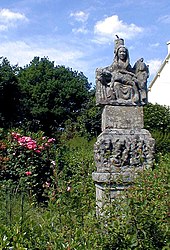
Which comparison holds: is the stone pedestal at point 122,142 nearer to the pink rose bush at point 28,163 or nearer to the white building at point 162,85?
the pink rose bush at point 28,163

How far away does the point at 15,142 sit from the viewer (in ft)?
29.2

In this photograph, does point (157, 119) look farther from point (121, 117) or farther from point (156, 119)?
→ point (121, 117)

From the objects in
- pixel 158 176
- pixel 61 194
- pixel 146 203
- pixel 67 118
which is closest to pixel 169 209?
pixel 146 203

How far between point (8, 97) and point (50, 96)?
1263 cm

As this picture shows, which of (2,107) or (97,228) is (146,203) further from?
(2,107)

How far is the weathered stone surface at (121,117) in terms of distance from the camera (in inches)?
204

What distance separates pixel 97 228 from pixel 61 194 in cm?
86

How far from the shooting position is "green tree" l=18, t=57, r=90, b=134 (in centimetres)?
3434

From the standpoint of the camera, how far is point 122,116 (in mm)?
5219

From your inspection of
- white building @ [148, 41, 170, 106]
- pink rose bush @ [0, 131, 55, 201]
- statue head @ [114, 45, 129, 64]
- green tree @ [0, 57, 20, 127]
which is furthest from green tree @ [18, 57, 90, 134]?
statue head @ [114, 45, 129, 64]

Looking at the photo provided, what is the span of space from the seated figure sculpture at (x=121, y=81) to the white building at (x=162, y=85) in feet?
70.8

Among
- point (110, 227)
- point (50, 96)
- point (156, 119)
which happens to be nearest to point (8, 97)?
point (156, 119)

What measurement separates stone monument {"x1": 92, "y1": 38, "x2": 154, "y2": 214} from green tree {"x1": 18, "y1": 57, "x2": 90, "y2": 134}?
27.6 metres

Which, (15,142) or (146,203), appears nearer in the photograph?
(146,203)
